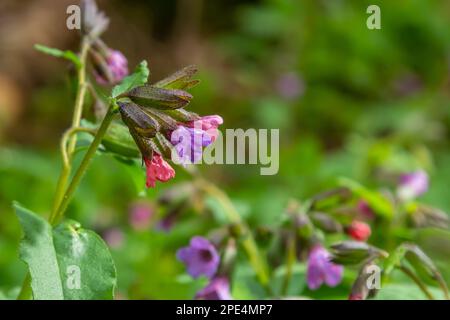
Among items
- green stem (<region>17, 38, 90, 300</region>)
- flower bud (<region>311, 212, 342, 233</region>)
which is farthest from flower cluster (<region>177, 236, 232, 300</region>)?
green stem (<region>17, 38, 90, 300</region>)

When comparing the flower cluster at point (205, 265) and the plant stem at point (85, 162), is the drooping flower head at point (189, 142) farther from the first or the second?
the flower cluster at point (205, 265)

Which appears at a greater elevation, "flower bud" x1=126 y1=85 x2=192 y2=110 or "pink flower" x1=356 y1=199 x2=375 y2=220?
"flower bud" x1=126 y1=85 x2=192 y2=110

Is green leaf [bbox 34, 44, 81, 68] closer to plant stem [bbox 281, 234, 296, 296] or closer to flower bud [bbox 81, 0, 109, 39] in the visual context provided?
flower bud [bbox 81, 0, 109, 39]

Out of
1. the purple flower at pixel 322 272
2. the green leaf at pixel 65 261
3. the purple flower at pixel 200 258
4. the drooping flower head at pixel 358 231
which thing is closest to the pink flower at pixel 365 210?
the drooping flower head at pixel 358 231

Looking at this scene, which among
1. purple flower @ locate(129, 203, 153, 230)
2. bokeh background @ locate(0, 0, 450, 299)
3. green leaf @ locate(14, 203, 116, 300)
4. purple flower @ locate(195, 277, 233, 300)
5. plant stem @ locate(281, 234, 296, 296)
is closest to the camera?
green leaf @ locate(14, 203, 116, 300)

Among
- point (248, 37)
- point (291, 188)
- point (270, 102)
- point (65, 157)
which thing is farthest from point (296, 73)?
point (65, 157)

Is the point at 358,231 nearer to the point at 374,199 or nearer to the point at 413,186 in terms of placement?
the point at 374,199

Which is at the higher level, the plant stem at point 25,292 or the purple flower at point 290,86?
the purple flower at point 290,86
